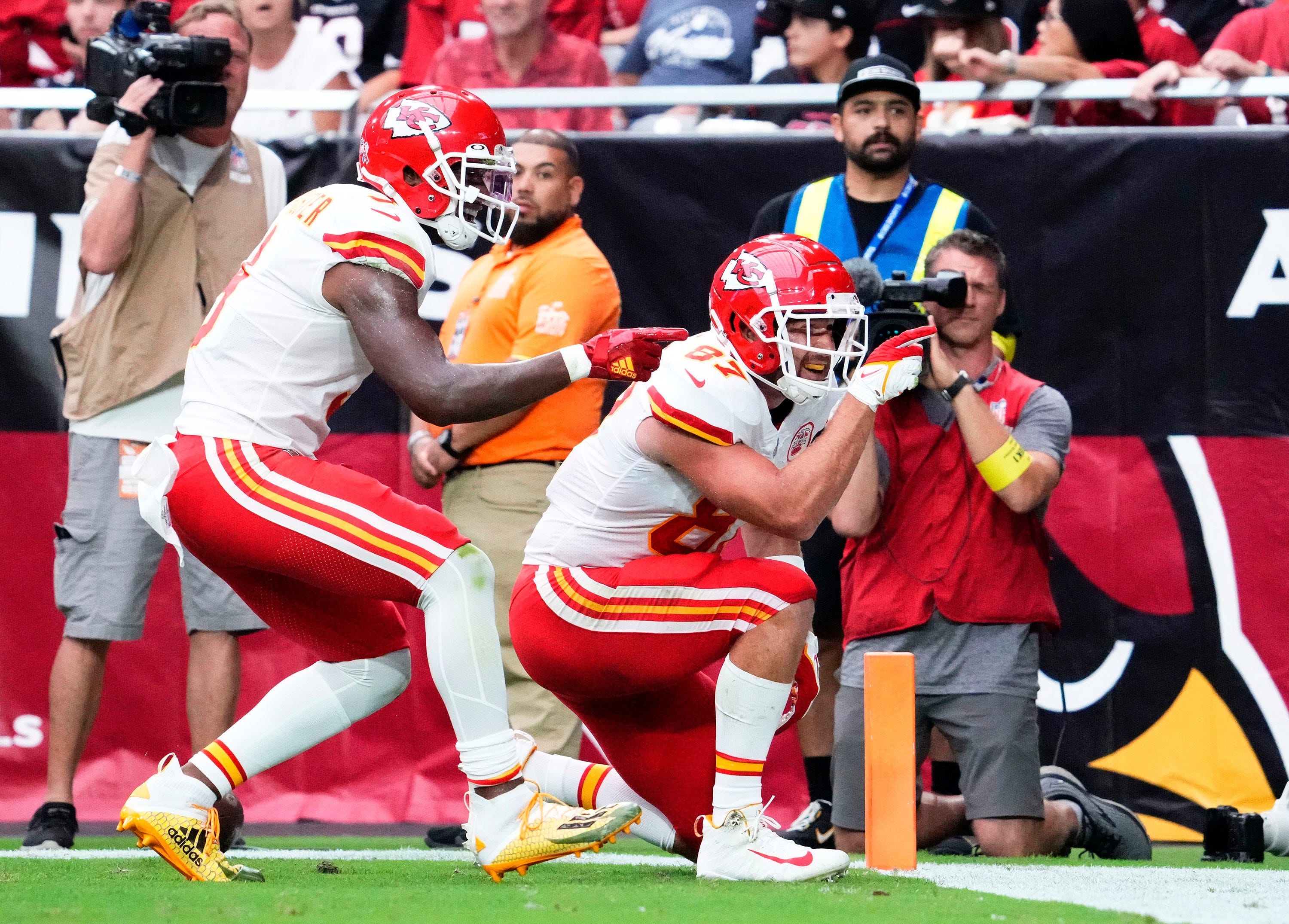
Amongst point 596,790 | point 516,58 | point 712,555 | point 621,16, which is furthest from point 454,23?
point 596,790

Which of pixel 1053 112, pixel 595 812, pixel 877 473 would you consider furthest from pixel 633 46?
pixel 595 812

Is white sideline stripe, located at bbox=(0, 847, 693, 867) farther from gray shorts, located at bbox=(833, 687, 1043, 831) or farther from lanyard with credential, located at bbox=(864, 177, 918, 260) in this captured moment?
lanyard with credential, located at bbox=(864, 177, 918, 260)

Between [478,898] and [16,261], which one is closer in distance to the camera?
[478,898]

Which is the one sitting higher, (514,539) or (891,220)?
(891,220)

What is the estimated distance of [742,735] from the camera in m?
3.44

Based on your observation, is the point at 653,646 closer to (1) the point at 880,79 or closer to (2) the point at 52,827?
(2) the point at 52,827

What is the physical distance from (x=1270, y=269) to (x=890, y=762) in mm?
2618

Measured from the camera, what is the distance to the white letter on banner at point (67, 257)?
566 centimetres

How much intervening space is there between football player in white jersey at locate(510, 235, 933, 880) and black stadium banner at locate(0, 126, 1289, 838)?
183 centimetres

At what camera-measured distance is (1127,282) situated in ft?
17.9

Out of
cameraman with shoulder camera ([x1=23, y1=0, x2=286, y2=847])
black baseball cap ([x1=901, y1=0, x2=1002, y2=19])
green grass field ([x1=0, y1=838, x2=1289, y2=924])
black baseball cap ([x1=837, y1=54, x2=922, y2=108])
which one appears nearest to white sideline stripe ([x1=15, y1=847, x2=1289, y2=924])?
green grass field ([x1=0, y1=838, x2=1289, y2=924])

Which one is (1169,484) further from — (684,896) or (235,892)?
(235,892)

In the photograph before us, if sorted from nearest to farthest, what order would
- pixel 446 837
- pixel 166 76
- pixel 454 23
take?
pixel 166 76, pixel 446 837, pixel 454 23

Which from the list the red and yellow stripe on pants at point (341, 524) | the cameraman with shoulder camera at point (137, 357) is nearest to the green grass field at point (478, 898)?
the red and yellow stripe on pants at point (341, 524)
